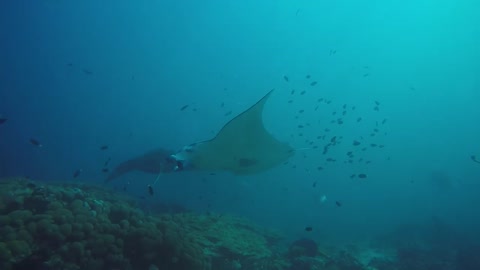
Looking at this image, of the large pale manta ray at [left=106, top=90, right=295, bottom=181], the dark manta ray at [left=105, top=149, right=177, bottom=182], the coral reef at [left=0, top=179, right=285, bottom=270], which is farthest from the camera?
the dark manta ray at [left=105, top=149, right=177, bottom=182]

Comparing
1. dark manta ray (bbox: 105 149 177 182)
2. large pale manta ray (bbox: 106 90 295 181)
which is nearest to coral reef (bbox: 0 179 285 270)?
large pale manta ray (bbox: 106 90 295 181)

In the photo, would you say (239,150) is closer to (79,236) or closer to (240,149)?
(240,149)

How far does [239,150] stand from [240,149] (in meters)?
0.04

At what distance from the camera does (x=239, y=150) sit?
35.4ft

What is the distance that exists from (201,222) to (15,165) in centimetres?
4143

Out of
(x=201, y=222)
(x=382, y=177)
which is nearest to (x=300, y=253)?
(x=201, y=222)

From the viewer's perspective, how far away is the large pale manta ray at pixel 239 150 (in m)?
9.72

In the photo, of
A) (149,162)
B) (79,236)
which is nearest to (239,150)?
(79,236)

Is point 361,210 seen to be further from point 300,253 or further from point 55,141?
point 55,141

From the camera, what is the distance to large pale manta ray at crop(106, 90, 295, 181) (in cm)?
972

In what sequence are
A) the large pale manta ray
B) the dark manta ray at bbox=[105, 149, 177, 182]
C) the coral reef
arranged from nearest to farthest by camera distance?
the coral reef, the large pale manta ray, the dark manta ray at bbox=[105, 149, 177, 182]

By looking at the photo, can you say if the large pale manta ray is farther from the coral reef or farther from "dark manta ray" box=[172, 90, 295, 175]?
the coral reef

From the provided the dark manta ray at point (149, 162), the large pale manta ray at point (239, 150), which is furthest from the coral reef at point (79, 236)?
the dark manta ray at point (149, 162)

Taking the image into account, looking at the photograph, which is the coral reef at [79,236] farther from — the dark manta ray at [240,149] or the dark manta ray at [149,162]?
the dark manta ray at [149,162]
